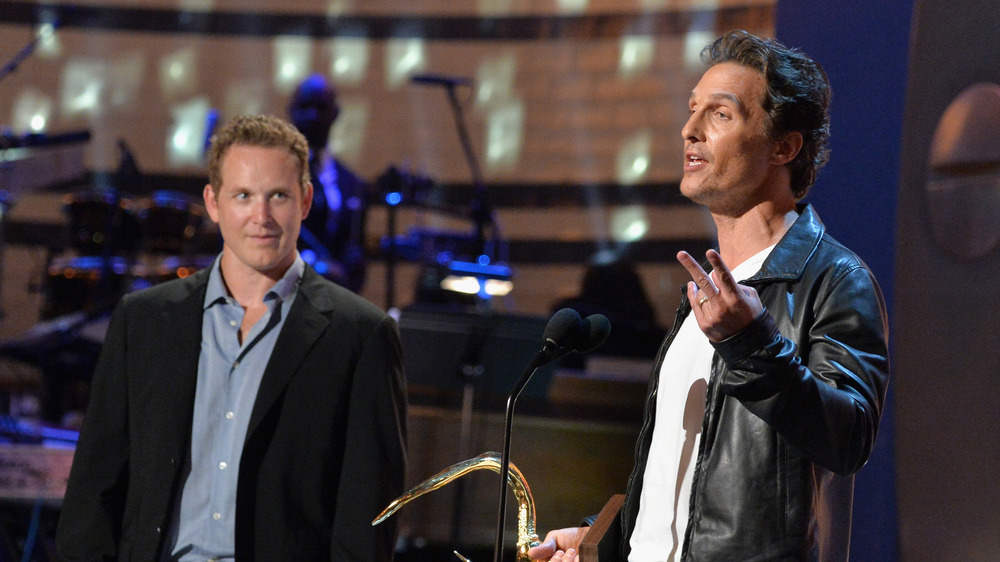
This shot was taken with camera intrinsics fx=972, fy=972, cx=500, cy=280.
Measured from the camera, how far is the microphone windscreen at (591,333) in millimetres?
1578

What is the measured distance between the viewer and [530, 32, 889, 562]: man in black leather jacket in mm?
1329

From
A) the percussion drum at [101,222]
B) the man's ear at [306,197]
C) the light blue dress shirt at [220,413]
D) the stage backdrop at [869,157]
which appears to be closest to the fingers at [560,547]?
the light blue dress shirt at [220,413]

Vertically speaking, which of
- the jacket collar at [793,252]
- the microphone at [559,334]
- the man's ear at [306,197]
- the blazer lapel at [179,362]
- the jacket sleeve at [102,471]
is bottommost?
the jacket sleeve at [102,471]

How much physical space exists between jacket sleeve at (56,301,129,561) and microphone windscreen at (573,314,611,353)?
1144mm

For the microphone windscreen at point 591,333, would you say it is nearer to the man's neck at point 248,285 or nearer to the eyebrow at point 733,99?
the eyebrow at point 733,99

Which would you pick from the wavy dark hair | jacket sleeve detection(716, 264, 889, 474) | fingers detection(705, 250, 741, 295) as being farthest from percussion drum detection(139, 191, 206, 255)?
fingers detection(705, 250, 741, 295)

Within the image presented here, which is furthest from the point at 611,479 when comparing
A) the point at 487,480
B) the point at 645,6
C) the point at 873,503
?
the point at 645,6

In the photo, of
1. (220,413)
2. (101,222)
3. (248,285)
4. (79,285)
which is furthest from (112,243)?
(220,413)

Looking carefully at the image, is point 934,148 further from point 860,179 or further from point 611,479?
point 611,479

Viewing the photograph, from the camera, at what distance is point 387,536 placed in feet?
7.07

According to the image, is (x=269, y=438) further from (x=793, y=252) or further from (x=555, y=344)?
(x=793, y=252)

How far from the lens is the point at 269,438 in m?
2.11

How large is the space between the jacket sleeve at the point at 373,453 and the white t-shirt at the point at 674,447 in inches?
26.6

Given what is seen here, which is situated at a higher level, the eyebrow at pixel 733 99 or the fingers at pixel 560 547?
the eyebrow at pixel 733 99
